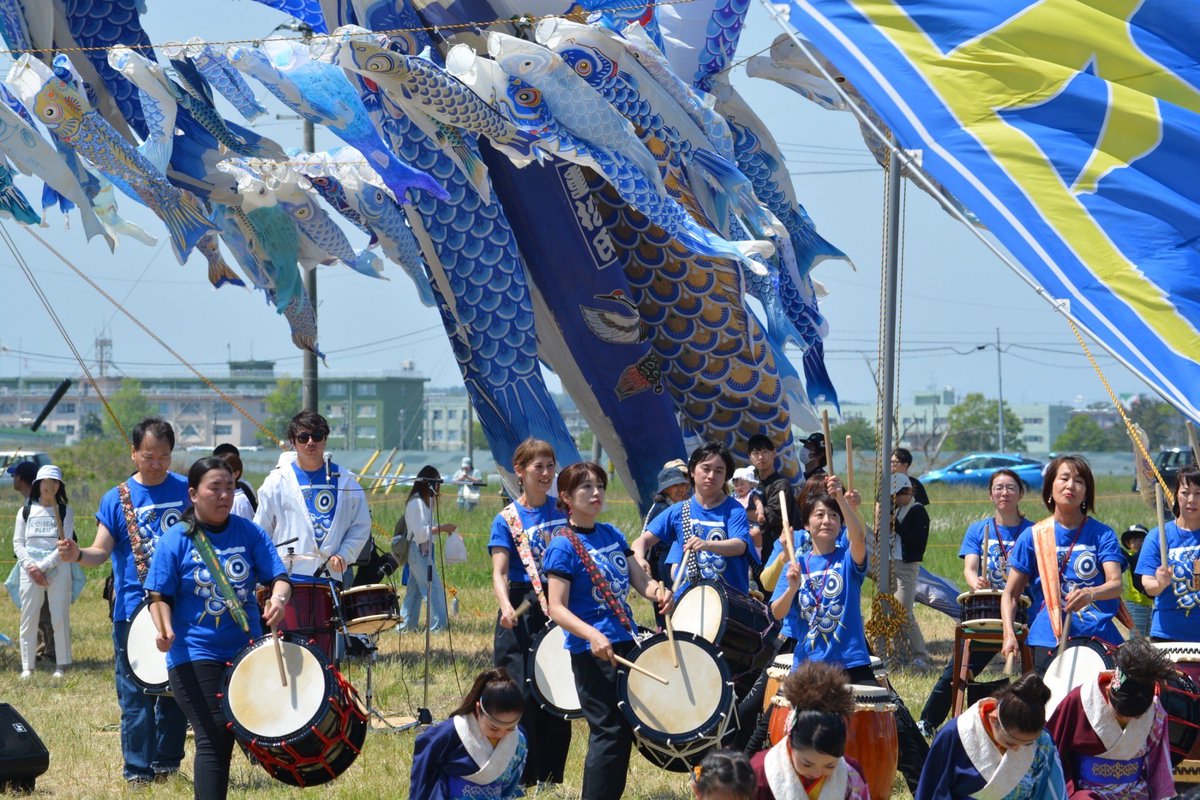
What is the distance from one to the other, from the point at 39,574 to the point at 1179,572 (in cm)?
723

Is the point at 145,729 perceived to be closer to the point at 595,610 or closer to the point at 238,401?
the point at 595,610

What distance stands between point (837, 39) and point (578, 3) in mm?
9224

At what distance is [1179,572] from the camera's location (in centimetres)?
722

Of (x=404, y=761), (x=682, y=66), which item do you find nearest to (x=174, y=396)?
(x=682, y=66)

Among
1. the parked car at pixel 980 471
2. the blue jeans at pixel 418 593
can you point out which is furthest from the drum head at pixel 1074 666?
the parked car at pixel 980 471

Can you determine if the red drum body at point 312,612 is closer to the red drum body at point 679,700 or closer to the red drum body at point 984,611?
the red drum body at point 679,700

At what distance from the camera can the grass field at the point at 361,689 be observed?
7367mm

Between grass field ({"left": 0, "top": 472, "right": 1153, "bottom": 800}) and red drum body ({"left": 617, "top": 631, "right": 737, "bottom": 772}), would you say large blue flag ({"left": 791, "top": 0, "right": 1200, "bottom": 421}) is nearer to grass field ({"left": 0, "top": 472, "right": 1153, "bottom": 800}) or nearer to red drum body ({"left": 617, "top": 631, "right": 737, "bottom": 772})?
red drum body ({"left": 617, "top": 631, "right": 737, "bottom": 772})

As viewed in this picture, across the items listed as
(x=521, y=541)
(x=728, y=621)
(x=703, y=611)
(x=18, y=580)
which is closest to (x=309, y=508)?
(x=521, y=541)

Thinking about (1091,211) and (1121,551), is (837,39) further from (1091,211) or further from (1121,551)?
(1121,551)

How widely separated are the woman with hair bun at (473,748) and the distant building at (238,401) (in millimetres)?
49894

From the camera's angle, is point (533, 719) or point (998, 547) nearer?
point (533, 719)

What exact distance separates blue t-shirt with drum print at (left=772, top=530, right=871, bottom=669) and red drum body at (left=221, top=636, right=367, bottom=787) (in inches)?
70.1

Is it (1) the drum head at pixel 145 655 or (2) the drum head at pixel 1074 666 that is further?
(1) the drum head at pixel 145 655
